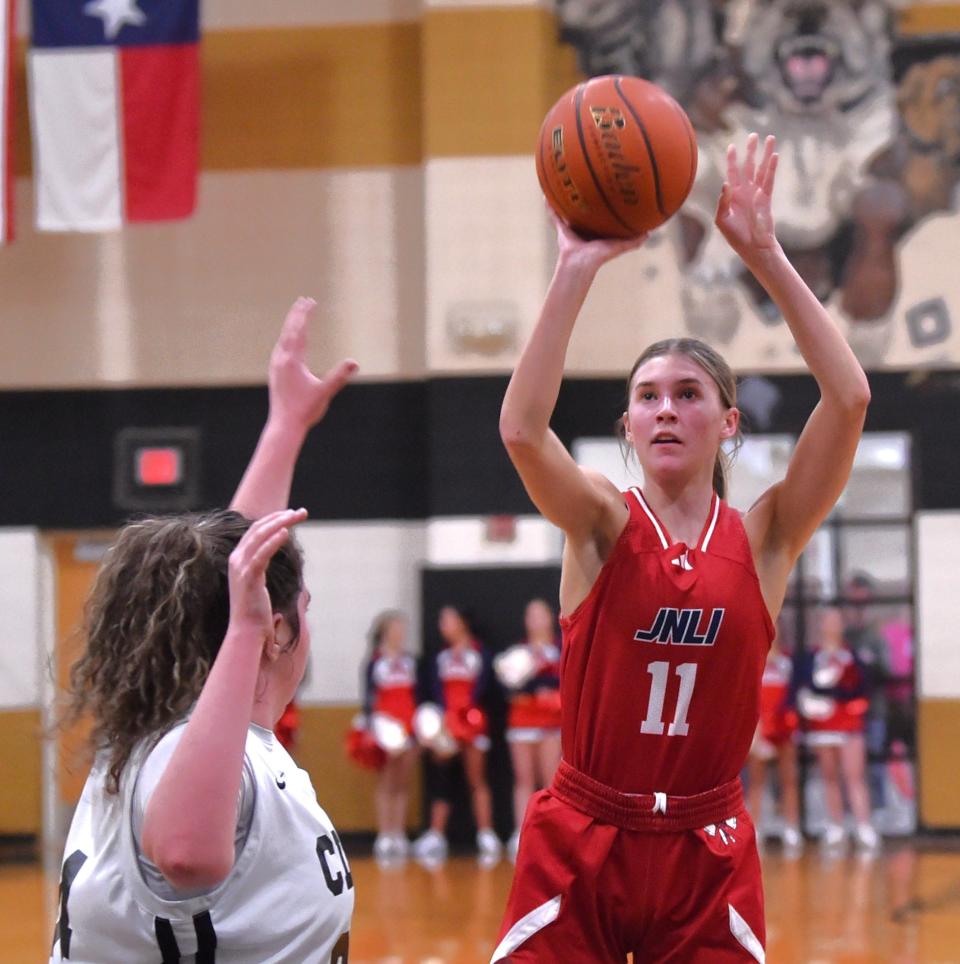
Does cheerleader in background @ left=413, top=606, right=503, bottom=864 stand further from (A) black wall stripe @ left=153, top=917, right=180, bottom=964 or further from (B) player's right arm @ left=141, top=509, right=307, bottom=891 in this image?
(B) player's right arm @ left=141, top=509, right=307, bottom=891

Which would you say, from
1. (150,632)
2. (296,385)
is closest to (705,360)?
(296,385)

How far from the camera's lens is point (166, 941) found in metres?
1.75

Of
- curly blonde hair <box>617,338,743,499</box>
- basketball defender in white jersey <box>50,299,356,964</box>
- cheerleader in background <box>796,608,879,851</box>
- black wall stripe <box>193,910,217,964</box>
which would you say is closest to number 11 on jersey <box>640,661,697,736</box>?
curly blonde hair <box>617,338,743,499</box>

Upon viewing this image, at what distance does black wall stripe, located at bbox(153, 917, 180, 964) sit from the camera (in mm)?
1736

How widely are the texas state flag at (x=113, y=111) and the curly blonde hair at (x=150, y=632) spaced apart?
25.3ft

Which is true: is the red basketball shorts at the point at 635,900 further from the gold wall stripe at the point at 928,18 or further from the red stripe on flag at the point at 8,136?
the gold wall stripe at the point at 928,18

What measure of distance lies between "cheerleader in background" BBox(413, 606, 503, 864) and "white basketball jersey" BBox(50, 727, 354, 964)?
7.38m

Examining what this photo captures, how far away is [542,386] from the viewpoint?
2564 mm

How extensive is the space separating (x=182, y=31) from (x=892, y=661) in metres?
6.34

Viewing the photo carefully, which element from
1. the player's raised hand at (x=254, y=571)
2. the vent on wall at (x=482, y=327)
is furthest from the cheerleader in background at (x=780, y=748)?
the player's raised hand at (x=254, y=571)

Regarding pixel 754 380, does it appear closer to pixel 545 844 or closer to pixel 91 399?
pixel 91 399

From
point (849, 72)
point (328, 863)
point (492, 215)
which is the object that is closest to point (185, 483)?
point (492, 215)

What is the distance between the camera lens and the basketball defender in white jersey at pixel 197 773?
Answer: 1619 mm

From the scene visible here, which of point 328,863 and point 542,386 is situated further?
point 542,386
